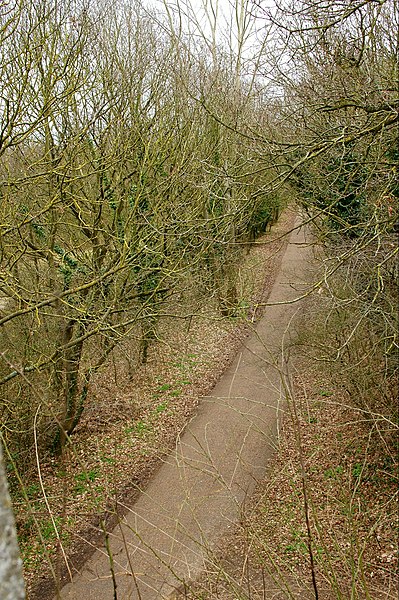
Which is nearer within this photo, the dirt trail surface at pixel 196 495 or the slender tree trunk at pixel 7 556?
the slender tree trunk at pixel 7 556

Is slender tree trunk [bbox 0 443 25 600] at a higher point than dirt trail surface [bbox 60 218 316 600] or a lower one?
higher

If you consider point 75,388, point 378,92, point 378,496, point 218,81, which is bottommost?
point 378,496

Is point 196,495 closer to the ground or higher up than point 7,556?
closer to the ground

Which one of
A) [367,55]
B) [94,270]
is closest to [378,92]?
[367,55]

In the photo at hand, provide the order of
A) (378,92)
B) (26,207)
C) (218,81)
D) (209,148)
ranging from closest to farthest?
1. (378,92)
2. (26,207)
3. (209,148)
4. (218,81)

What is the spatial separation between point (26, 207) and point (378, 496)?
26.5ft

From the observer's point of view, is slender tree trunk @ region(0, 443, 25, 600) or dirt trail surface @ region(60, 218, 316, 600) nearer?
slender tree trunk @ region(0, 443, 25, 600)

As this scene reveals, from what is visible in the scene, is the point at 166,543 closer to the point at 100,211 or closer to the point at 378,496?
the point at 378,496

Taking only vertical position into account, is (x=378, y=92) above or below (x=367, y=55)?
below

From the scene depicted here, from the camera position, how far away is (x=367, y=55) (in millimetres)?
9953

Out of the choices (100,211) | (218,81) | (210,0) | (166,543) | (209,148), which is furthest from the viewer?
(210,0)

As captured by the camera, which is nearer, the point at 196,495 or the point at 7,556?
the point at 7,556

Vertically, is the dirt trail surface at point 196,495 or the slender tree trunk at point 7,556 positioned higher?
the slender tree trunk at point 7,556

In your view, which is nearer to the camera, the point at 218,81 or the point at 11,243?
the point at 11,243
